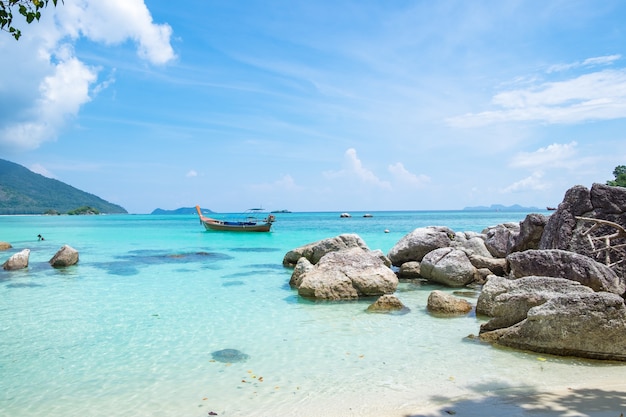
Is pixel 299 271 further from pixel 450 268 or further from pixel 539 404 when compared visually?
pixel 539 404

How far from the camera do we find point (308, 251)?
18062mm

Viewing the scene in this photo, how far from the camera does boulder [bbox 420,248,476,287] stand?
566 inches

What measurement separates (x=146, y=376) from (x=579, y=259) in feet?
30.5

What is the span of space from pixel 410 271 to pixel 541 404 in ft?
35.1

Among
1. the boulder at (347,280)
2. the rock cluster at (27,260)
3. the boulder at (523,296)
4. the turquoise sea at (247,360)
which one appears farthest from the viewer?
the rock cluster at (27,260)

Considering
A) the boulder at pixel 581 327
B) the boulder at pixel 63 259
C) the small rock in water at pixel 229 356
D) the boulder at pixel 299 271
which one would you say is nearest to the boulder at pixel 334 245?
the boulder at pixel 299 271

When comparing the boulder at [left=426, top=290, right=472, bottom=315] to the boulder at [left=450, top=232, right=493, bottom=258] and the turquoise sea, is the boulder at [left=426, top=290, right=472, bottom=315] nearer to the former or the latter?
the turquoise sea

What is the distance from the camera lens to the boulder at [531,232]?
49.5 feet

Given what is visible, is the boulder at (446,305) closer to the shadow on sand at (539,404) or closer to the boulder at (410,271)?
the shadow on sand at (539,404)

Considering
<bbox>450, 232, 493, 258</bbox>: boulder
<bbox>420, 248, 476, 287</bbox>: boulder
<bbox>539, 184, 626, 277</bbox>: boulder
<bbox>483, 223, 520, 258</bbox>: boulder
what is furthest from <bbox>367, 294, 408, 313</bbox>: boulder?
<bbox>483, 223, 520, 258</bbox>: boulder

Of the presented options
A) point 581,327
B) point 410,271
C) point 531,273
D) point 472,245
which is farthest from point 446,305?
point 472,245

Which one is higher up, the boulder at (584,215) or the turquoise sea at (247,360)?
the boulder at (584,215)

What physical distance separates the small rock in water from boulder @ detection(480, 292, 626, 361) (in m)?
4.97

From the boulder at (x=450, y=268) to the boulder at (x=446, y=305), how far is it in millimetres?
3599
